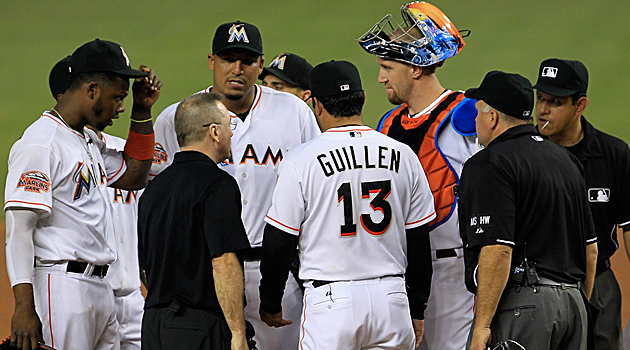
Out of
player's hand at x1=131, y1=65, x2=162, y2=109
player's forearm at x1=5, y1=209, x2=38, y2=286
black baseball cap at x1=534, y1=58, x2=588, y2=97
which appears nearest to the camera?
player's forearm at x1=5, y1=209, x2=38, y2=286

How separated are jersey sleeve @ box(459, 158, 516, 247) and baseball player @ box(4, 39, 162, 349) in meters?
1.63

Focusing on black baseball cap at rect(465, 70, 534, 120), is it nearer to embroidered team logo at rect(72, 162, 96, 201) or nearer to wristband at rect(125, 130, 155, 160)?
wristband at rect(125, 130, 155, 160)

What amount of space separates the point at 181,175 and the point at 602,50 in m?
8.06

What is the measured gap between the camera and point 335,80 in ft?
10.1

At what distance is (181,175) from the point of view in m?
2.84

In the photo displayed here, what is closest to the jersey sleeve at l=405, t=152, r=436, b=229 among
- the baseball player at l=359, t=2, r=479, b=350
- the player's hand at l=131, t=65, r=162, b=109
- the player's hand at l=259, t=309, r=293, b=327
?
the baseball player at l=359, t=2, r=479, b=350

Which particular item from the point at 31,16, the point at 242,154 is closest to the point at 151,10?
the point at 31,16

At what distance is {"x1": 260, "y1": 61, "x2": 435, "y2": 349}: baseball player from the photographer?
9.48ft

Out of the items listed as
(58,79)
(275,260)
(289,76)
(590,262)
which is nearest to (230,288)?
(275,260)

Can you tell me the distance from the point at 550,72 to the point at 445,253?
107 cm

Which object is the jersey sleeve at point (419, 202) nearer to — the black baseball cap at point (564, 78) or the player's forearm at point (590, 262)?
the player's forearm at point (590, 262)

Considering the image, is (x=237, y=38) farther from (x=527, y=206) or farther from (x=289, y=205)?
(x=527, y=206)

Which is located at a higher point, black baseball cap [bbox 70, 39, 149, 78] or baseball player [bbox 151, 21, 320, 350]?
black baseball cap [bbox 70, 39, 149, 78]

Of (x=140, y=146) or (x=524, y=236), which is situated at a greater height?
(x=140, y=146)
